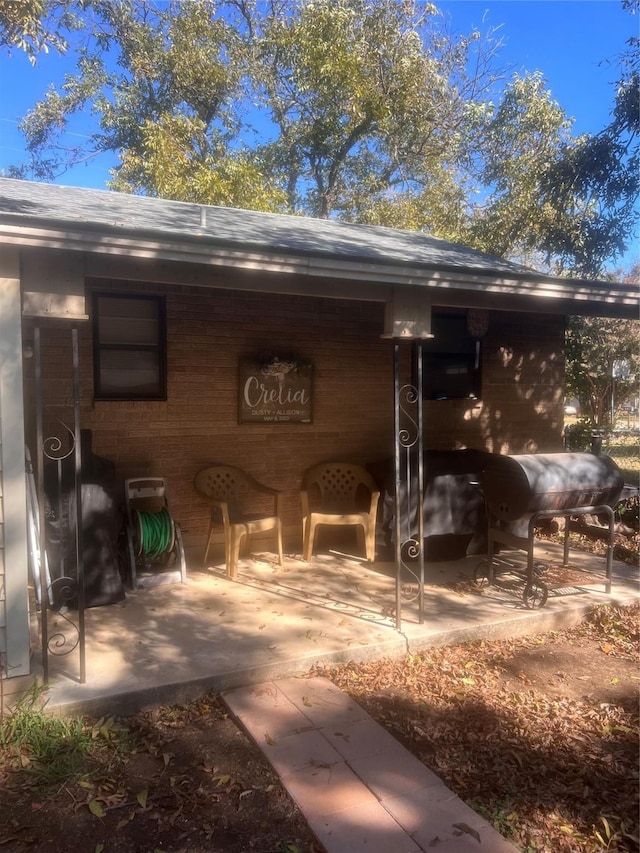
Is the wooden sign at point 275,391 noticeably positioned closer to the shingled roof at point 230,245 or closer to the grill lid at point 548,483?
the shingled roof at point 230,245

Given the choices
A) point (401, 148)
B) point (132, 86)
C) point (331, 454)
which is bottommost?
point (331, 454)

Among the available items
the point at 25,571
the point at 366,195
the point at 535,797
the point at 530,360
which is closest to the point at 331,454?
the point at 530,360

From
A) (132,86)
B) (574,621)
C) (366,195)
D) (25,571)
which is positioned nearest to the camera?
(25,571)

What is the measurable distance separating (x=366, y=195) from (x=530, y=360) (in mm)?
12238

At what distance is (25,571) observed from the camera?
379 centimetres

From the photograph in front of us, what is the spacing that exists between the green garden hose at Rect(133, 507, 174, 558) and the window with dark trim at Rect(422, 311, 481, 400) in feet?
11.5

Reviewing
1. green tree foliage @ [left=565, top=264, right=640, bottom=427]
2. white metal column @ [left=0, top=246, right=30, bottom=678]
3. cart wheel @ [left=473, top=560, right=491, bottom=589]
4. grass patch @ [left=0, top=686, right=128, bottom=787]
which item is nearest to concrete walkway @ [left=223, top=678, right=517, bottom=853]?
grass patch @ [left=0, top=686, right=128, bottom=787]

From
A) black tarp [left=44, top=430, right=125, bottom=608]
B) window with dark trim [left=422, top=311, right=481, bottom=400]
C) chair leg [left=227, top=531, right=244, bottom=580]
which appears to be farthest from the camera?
window with dark trim [left=422, top=311, right=481, bottom=400]

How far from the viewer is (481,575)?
6.19 meters

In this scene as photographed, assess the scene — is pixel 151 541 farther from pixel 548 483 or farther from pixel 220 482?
pixel 548 483

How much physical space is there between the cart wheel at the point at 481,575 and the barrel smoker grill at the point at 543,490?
46 centimetres

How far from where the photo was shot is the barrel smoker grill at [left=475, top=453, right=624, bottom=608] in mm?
5156

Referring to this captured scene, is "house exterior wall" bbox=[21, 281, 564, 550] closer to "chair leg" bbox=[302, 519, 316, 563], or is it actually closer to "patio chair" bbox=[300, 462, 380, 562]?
"patio chair" bbox=[300, 462, 380, 562]

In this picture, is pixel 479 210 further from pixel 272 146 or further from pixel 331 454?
pixel 331 454
